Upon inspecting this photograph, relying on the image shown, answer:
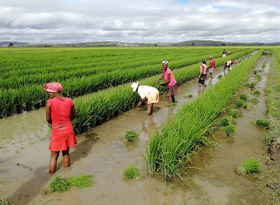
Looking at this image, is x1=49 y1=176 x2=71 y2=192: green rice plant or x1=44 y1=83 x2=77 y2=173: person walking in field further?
x1=44 y1=83 x2=77 y2=173: person walking in field

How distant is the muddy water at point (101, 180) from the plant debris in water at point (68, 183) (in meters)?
0.07

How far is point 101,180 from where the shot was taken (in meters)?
2.63

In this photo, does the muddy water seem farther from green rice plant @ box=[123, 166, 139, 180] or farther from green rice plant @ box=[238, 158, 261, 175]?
green rice plant @ box=[238, 158, 261, 175]

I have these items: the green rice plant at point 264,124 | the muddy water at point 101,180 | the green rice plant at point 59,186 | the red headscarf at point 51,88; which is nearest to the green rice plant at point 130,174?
the muddy water at point 101,180

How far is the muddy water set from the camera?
7.58ft

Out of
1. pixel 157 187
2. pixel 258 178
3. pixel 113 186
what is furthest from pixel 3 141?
pixel 258 178

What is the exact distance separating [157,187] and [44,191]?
1.36 meters

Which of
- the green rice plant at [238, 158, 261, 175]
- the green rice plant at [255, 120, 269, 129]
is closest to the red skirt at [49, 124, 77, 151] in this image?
the green rice plant at [238, 158, 261, 175]

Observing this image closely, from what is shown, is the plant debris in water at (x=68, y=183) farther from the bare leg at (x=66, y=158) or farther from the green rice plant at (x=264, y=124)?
the green rice plant at (x=264, y=124)

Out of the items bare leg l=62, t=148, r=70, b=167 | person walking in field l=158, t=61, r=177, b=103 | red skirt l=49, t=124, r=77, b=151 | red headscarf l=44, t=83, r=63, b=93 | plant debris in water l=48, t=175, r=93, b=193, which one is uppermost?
red headscarf l=44, t=83, r=63, b=93

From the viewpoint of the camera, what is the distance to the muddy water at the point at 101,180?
2311mm

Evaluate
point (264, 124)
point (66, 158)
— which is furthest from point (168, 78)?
point (66, 158)

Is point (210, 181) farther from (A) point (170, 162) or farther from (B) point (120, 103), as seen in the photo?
(B) point (120, 103)

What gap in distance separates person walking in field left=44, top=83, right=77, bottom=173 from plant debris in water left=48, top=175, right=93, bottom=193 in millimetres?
365
